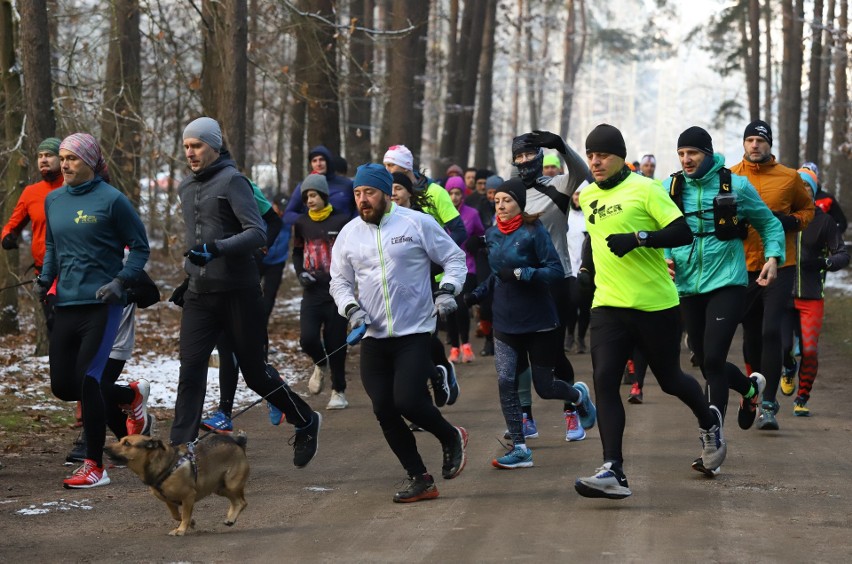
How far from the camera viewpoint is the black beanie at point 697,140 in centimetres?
848

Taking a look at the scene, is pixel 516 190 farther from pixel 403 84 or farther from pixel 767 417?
pixel 403 84

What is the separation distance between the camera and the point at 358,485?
812 cm

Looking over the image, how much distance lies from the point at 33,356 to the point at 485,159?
Answer: 27.9 meters

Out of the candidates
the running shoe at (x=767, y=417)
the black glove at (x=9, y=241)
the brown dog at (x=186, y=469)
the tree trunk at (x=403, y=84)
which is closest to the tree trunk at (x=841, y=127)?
the tree trunk at (x=403, y=84)

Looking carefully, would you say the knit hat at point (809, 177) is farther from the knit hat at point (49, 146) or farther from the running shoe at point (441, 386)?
the knit hat at point (49, 146)

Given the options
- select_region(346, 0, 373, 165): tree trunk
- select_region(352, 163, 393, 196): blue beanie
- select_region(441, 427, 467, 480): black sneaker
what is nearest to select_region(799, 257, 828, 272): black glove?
select_region(441, 427, 467, 480): black sneaker

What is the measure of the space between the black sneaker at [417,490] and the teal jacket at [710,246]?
2.39 m

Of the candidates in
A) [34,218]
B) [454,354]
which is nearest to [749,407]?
[34,218]

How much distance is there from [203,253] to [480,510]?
2203 millimetres

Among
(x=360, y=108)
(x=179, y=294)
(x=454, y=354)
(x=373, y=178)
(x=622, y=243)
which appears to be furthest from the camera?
(x=360, y=108)

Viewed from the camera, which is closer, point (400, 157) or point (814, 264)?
point (400, 157)

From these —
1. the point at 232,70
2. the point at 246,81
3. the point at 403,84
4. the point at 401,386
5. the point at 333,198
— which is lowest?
the point at 401,386

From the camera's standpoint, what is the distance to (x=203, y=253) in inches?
299

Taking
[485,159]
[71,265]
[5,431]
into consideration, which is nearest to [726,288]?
[71,265]
